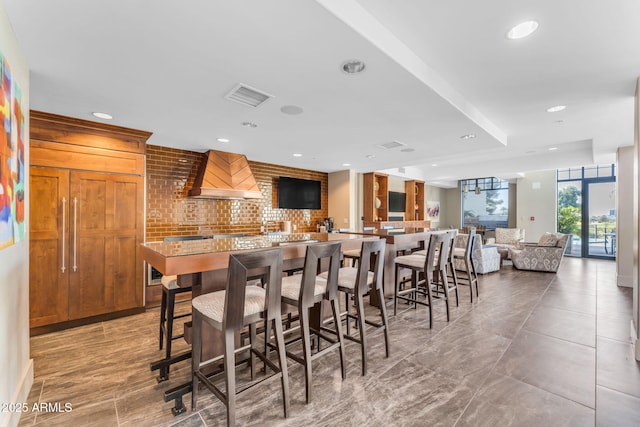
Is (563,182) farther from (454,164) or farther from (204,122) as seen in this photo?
(204,122)

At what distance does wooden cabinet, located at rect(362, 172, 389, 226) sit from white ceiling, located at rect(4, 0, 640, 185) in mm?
3265

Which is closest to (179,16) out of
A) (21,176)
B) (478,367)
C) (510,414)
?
(21,176)

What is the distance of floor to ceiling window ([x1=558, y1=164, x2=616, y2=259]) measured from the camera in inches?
301

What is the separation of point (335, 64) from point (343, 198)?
4.76 meters

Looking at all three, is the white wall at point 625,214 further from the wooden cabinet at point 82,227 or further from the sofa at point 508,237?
the wooden cabinet at point 82,227

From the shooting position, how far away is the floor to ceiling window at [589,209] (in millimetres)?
7656

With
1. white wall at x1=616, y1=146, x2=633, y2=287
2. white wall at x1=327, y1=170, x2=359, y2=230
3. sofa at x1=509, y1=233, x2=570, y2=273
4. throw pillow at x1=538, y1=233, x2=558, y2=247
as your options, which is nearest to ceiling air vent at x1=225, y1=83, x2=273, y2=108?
white wall at x1=327, y1=170, x2=359, y2=230

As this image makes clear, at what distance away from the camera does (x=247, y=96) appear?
2.63 meters

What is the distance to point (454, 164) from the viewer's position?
7.36m

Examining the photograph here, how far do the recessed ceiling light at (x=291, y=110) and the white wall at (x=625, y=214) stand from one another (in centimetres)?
571

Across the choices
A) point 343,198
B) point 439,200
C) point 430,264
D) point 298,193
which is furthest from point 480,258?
point 439,200

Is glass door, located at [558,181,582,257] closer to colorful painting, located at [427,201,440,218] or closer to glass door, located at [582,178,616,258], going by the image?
glass door, located at [582,178,616,258]

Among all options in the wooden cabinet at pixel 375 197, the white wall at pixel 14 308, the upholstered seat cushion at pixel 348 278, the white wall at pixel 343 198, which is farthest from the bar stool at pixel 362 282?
the wooden cabinet at pixel 375 197

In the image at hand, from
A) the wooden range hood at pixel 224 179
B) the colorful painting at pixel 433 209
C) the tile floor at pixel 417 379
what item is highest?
the wooden range hood at pixel 224 179
